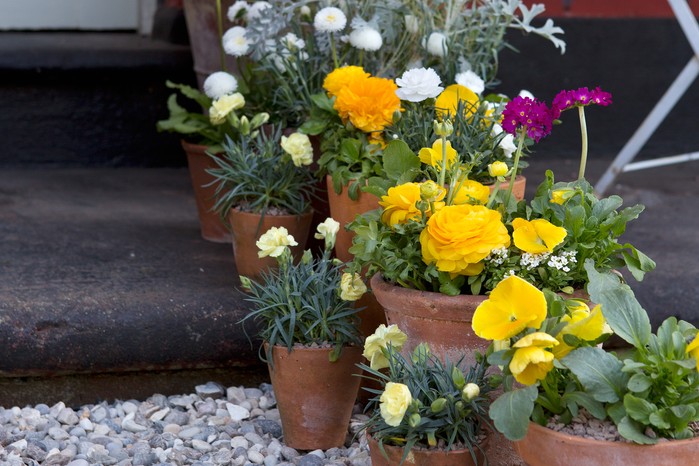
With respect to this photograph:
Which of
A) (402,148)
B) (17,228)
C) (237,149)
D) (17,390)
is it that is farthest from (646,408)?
(17,228)

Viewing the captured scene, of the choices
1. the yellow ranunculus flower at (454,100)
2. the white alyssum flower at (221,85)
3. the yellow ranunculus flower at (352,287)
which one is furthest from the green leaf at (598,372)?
the white alyssum flower at (221,85)

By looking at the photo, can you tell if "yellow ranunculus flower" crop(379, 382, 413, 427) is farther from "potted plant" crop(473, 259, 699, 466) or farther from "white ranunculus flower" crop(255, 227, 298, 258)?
"white ranunculus flower" crop(255, 227, 298, 258)

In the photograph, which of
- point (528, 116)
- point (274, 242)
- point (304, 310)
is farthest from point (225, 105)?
point (528, 116)

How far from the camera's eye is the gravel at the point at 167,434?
170 cm

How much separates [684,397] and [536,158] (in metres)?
2.47

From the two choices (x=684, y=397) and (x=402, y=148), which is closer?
(x=684, y=397)

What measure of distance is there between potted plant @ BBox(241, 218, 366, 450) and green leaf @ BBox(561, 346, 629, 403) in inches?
18.4

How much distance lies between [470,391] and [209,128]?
1227 millimetres

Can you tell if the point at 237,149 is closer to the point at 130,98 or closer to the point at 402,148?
the point at 402,148

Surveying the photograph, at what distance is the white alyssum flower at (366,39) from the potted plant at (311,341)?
16.6 inches

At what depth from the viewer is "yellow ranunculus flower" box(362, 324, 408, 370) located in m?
1.46

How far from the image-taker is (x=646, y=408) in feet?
3.81

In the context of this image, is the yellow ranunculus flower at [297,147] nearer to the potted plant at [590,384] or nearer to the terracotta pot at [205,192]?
the terracotta pot at [205,192]

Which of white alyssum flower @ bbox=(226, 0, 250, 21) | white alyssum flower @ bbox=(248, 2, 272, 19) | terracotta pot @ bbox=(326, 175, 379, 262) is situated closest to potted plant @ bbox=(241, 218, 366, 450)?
terracotta pot @ bbox=(326, 175, 379, 262)
